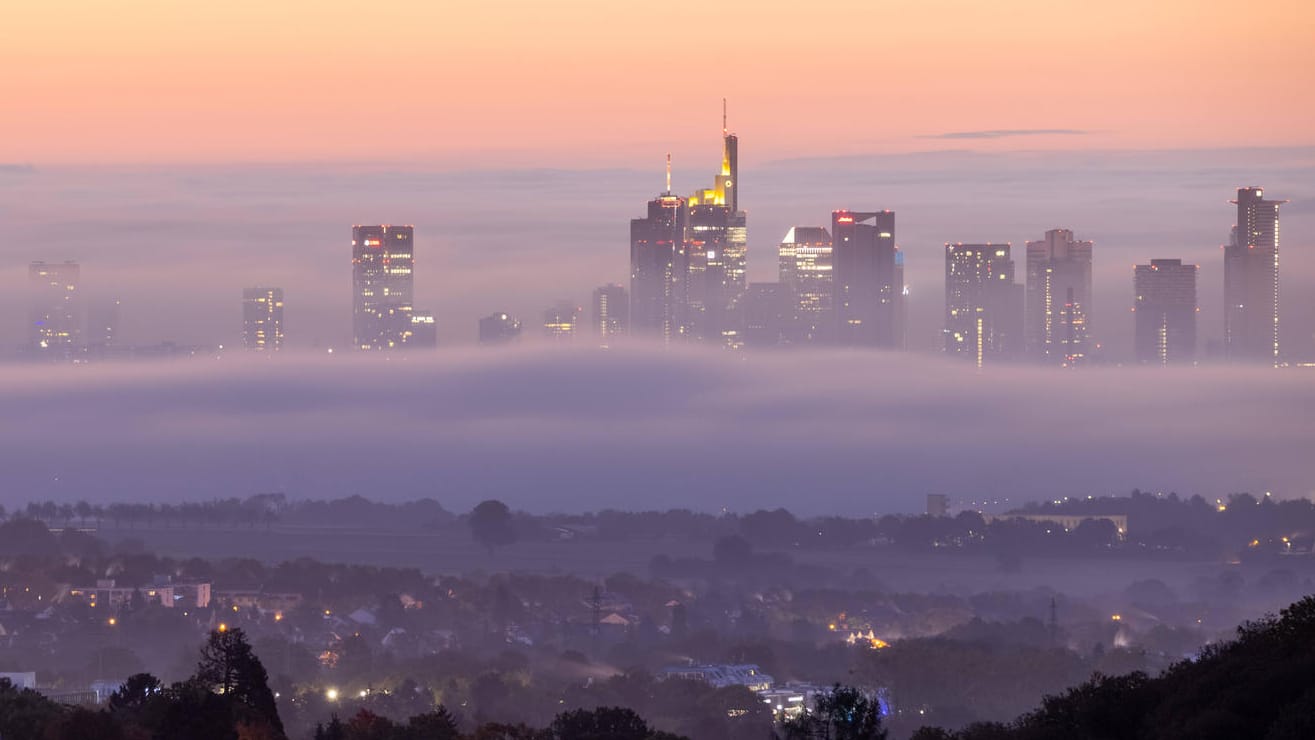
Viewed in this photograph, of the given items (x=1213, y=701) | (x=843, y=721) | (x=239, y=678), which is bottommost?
(x=239, y=678)

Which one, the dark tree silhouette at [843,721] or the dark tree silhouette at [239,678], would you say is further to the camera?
the dark tree silhouette at [239,678]

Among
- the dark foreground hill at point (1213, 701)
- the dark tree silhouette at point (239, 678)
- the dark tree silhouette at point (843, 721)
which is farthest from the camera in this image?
the dark tree silhouette at point (239, 678)

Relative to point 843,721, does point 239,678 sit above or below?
below

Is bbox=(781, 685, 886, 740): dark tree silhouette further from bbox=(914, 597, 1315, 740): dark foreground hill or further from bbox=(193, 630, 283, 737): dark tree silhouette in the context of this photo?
bbox=(193, 630, 283, 737): dark tree silhouette

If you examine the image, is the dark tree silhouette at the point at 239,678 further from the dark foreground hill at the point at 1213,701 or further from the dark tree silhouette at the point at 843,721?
the dark foreground hill at the point at 1213,701

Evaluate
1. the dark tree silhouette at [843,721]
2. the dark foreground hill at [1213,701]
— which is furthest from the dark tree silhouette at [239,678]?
the dark foreground hill at [1213,701]

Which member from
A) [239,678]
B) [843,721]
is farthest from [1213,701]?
[239,678]

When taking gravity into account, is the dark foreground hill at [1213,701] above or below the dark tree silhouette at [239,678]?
above

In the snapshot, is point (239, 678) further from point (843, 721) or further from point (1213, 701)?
point (1213, 701)

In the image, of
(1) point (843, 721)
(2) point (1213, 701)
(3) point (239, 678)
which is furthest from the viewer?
(3) point (239, 678)
